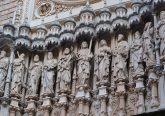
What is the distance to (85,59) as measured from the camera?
12.1 metres

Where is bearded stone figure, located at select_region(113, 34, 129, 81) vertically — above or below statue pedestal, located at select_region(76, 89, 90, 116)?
above

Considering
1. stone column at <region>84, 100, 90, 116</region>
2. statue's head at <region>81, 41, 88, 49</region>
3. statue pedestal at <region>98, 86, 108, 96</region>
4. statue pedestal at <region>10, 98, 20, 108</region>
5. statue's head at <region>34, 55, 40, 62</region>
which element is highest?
statue's head at <region>81, 41, 88, 49</region>

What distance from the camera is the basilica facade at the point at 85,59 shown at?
11008 mm

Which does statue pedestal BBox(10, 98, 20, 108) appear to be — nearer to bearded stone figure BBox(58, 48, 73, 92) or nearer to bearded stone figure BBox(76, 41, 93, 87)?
bearded stone figure BBox(58, 48, 73, 92)

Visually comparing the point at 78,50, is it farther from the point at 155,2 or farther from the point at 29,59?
the point at 155,2

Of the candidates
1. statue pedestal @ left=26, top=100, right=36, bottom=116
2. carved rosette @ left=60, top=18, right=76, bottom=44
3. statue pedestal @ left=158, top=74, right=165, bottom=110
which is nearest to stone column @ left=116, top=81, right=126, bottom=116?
statue pedestal @ left=158, top=74, right=165, bottom=110

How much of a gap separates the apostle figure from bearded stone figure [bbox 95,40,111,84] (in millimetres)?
757

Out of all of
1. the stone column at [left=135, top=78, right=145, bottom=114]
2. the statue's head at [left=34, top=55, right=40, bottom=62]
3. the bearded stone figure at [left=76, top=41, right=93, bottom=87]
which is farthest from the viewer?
the statue's head at [left=34, top=55, right=40, bottom=62]

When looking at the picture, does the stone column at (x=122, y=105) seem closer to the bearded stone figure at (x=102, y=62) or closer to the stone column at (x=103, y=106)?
the stone column at (x=103, y=106)

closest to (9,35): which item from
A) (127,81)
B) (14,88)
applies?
(14,88)

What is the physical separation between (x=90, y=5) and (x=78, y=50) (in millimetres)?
1583

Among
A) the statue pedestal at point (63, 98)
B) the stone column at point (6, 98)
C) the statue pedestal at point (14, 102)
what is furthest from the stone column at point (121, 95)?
the stone column at point (6, 98)

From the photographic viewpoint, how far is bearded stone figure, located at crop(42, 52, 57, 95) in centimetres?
1212

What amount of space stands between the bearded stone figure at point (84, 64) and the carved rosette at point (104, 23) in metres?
0.53
